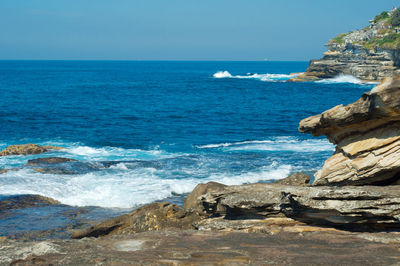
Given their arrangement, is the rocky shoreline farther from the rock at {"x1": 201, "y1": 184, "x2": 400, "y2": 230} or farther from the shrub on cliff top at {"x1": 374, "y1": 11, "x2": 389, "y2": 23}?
the shrub on cliff top at {"x1": 374, "y1": 11, "x2": 389, "y2": 23}

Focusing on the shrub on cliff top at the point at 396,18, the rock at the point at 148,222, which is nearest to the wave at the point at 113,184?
the rock at the point at 148,222

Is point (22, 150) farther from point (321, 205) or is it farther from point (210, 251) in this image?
point (321, 205)

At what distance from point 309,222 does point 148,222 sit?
5440mm

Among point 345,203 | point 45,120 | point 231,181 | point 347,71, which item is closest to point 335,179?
point 345,203

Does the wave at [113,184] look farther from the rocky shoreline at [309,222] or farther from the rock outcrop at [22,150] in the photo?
the rocky shoreline at [309,222]

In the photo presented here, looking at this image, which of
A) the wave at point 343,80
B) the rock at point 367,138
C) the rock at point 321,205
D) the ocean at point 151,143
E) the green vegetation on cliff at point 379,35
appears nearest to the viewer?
the rock at point 321,205

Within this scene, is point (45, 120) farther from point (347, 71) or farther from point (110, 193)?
point (347, 71)

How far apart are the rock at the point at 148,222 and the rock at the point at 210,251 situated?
392cm

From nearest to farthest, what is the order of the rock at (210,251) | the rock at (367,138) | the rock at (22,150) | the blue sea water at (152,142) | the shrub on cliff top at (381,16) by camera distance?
the rock at (210,251) → the rock at (367,138) → the blue sea water at (152,142) → the rock at (22,150) → the shrub on cliff top at (381,16)

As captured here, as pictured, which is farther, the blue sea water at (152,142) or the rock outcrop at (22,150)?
the rock outcrop at (22,150)

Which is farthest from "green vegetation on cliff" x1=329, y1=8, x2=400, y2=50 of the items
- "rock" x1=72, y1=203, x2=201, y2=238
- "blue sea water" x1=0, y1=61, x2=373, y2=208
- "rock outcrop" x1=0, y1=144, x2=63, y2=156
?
"rock" x1=72, y1=203, x2=201, y2=238

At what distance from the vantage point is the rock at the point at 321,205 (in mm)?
9273

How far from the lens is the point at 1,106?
60.1m

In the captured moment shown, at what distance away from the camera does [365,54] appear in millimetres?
99062
